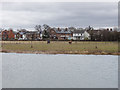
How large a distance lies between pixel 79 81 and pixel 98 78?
1.70 meters

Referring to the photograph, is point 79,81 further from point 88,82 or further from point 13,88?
point 13,88

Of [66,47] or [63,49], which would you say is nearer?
[63,49]

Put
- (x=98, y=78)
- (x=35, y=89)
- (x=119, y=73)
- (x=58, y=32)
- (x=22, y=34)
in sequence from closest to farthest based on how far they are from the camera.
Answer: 1. (x=35, y=89)
2. (x=98, y=78)
3. (x=119, y=73)
4. (x=58, y=32)
5. (x=22, y=34)

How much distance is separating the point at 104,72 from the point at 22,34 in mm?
124742

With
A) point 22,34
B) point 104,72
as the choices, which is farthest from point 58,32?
point 104,72

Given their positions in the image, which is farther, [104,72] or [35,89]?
[104,72]

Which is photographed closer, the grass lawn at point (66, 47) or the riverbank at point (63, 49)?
the riverbank at point (63, 49)

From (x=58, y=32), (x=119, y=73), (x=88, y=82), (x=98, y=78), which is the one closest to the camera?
(x=88, y=82)

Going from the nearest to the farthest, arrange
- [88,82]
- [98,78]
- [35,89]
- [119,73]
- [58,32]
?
[35,89] → [88,82] → [98,78] → [119,73] → [58,32]

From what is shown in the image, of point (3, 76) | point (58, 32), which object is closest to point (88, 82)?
point (3, 76)

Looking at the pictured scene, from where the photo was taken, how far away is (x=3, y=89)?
1198 centimetres

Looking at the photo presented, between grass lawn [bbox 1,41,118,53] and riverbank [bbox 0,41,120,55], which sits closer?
riverbank [bbox 0,41,120,55]

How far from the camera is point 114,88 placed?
1214 cm

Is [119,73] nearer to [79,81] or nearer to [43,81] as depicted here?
[79,81]
